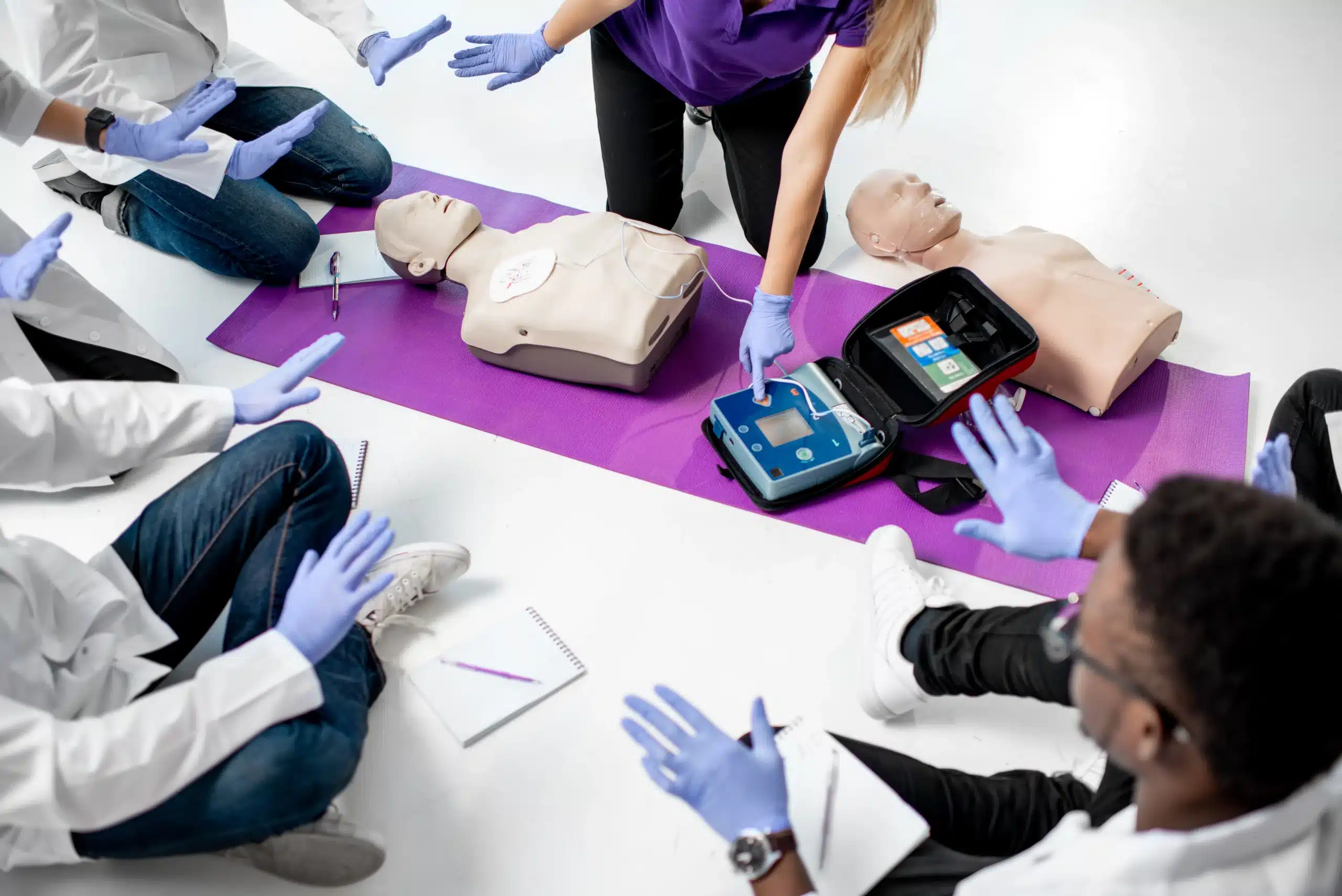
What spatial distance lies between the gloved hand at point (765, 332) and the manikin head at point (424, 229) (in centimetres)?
64

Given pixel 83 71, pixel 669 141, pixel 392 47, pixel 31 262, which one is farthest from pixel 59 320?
pixel 669 141

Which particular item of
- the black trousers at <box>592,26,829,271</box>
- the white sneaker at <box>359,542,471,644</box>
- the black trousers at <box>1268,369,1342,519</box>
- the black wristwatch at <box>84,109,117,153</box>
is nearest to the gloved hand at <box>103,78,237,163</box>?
the black wristwatch at <box>84,109,117,153</box>

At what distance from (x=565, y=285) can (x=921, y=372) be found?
0.67 meters

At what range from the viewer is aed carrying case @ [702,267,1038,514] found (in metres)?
1.70

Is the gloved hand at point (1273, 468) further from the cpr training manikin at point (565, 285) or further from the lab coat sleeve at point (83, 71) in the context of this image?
the lab coat sleeve at point (83, 71)

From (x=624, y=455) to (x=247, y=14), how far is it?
1.97m

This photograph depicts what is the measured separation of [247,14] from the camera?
2.79 metres

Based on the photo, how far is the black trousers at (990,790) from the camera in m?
1.11

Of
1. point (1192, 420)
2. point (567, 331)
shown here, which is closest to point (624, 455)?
point (567, 331)

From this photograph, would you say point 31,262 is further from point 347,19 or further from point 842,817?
point 842,817

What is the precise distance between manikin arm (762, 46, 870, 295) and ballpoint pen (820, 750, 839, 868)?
33.7 inches

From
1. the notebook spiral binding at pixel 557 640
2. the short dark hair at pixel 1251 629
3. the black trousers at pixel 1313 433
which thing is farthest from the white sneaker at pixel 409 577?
the black trousers at pixel 1313 433

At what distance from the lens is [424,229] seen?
1.96m

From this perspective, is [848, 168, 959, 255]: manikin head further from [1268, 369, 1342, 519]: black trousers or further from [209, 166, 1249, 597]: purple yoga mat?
[1268, 369, 1342, 519]: black trousers
